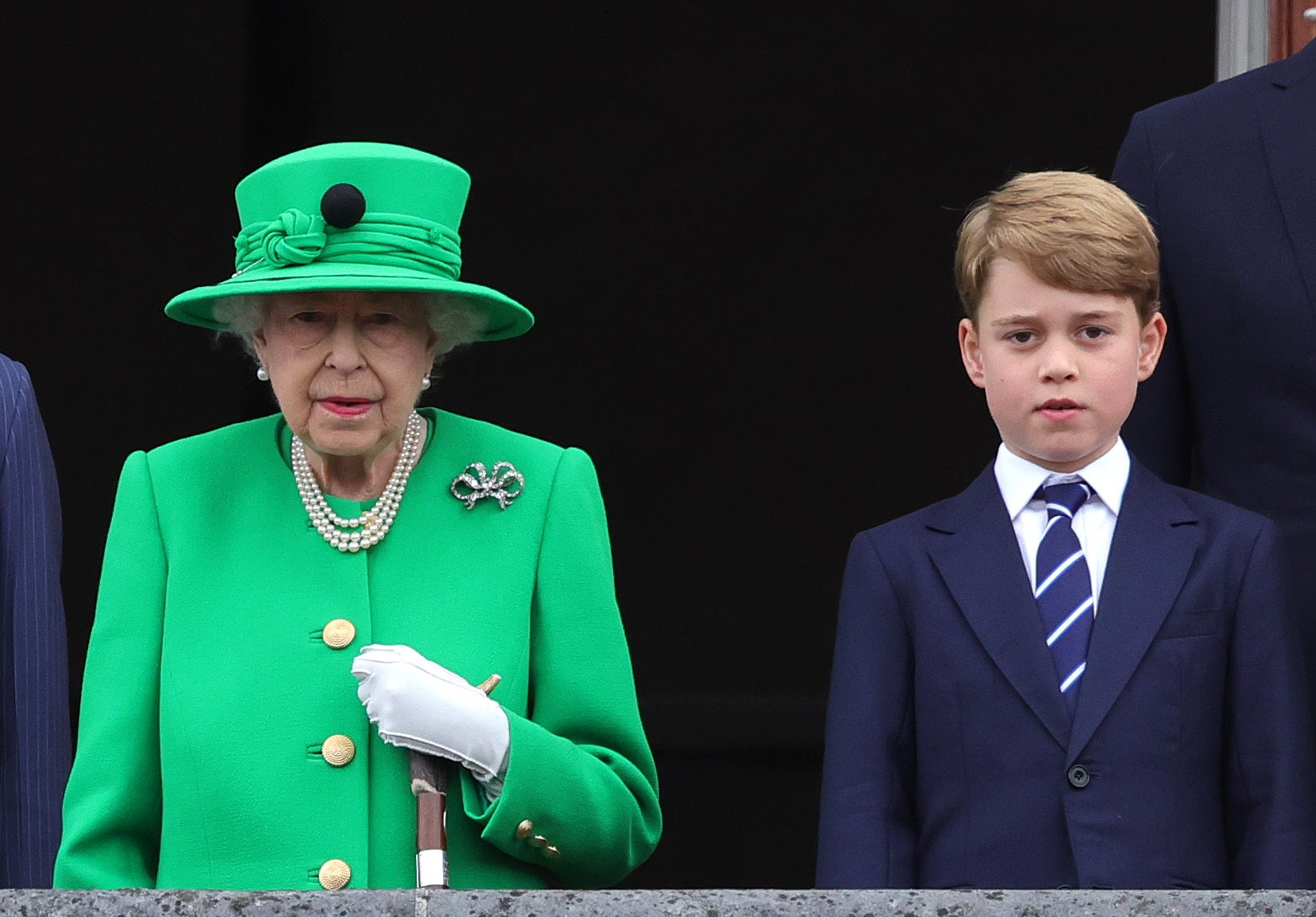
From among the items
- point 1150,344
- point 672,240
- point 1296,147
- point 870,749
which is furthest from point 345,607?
point 672,240

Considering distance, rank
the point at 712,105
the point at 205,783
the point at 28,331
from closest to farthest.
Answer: the point at 205,783, the point at 28,331, the point at 712,105

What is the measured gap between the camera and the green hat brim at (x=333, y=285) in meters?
2.66

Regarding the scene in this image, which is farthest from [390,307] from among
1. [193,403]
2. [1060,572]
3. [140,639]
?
[193,403]

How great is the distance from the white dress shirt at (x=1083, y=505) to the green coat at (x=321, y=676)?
1.53 ft

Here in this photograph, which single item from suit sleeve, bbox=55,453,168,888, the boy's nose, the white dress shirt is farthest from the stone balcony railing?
the boy's nose

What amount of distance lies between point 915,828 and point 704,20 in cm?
388

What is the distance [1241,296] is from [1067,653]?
0.59 m

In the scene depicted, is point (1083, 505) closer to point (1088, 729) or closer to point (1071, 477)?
point (1071, 477)

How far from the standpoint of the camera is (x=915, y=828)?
2.86 meters

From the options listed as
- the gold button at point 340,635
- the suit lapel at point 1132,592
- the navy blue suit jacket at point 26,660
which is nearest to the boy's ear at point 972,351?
the suit lapel at point 1132,592

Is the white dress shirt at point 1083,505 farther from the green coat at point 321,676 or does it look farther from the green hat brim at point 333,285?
the green hat brim at point 333,285

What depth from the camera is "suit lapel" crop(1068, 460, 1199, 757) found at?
2775 millimetres

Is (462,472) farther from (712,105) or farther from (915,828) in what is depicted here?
(712,105)

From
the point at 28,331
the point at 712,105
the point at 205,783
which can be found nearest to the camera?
the point at 205,783
